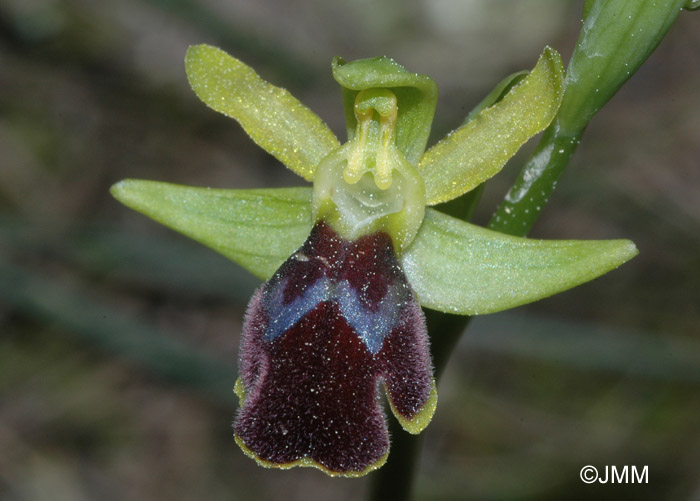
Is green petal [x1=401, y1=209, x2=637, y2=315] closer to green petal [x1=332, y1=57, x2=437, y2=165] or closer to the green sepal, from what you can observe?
the green sepal

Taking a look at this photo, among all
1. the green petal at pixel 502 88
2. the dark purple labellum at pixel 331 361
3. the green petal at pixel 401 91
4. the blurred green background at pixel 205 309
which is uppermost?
the blurred green background at pixel 205 309

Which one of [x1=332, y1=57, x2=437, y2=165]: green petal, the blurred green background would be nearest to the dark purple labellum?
[x1=332, y1=57, x2=437, y2=165]: green petal

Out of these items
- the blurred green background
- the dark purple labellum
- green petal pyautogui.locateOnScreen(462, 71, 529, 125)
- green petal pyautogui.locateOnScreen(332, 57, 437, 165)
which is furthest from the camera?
the blurred green background

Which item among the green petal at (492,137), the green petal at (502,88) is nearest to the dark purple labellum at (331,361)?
the green petal at (492,137)

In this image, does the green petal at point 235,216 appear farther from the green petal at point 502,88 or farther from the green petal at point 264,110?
the green petal at point 502,88

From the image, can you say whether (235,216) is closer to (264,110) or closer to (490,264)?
(264,110)

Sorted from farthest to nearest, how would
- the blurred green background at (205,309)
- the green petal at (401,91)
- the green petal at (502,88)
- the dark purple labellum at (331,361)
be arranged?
the blurred green background at (205,309), the green petal at (502,88), the green petal at (401,91), the dark purple labellum at (331,361)

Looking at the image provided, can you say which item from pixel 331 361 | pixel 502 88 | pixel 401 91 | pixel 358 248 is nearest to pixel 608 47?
pixel 502 88
